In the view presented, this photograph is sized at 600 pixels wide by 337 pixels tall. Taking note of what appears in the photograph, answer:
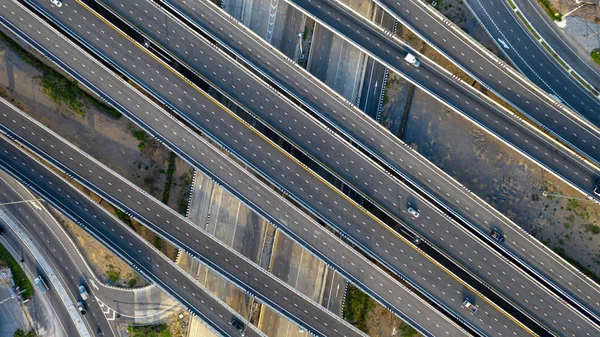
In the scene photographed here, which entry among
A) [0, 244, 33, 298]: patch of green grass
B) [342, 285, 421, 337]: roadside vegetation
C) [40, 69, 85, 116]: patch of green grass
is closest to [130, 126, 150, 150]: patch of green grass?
[40, 69, 85, 116]: patch of green grass

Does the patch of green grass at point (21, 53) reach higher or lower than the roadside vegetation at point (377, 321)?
higher

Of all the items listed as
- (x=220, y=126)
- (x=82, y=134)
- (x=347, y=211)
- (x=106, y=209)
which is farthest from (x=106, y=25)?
(x=347, y=211)

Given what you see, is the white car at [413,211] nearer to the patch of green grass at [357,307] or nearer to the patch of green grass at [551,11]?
the patch of green grass at [357,307]

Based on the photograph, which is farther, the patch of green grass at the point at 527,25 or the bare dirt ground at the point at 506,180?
the patch of green grass at the point at 527,25

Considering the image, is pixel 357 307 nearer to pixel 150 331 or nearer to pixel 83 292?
pixel 150 331

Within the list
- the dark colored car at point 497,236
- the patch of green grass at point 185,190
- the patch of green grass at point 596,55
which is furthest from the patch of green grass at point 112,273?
the patch of green grass at point 596,55

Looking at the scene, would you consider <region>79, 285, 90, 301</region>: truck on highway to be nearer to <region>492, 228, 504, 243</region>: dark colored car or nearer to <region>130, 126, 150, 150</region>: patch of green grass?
<region>130, 126, 150, 150</region>: patch of green grass

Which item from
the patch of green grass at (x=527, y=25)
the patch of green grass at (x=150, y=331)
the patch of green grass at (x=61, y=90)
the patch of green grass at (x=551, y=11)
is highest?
the patch of green grass at (x=551, y=11)

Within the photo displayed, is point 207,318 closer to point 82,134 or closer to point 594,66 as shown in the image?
point 82,134
